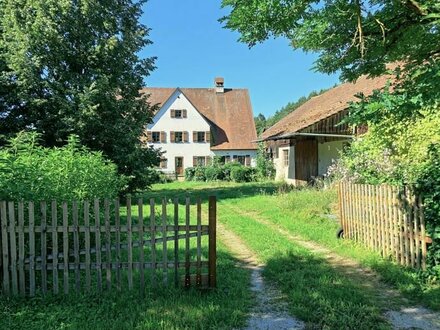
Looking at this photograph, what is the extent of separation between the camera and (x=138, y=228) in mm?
5191

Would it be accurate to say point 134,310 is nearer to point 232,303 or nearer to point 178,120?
point 232,303

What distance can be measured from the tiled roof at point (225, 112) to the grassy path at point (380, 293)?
115 feet

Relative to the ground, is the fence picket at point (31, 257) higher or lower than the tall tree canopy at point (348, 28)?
lower

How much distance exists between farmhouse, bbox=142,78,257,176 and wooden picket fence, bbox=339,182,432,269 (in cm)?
3277

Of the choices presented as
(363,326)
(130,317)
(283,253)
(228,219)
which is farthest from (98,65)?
(363,326)

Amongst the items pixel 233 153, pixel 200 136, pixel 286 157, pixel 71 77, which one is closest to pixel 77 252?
pixel 71 77

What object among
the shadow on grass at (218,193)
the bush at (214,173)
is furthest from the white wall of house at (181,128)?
the shadow on grass at (218,193)

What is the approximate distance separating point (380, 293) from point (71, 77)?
1489 cm

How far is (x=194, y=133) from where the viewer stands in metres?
42.5

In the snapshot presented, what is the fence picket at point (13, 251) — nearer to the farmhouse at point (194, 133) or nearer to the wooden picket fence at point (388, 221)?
the wooden picket fence at point (388, 221)

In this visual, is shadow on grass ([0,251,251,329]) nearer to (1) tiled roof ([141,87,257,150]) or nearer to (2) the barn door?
(2) the barn door

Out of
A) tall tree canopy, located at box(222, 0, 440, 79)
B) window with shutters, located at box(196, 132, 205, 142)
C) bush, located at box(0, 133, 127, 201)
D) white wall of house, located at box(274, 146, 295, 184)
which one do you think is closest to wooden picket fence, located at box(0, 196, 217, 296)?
bush, located at box(0, 133, 127, 201)

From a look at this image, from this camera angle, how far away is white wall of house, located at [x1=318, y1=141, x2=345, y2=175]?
21281 mm

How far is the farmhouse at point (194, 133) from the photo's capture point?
4200 centimetres
